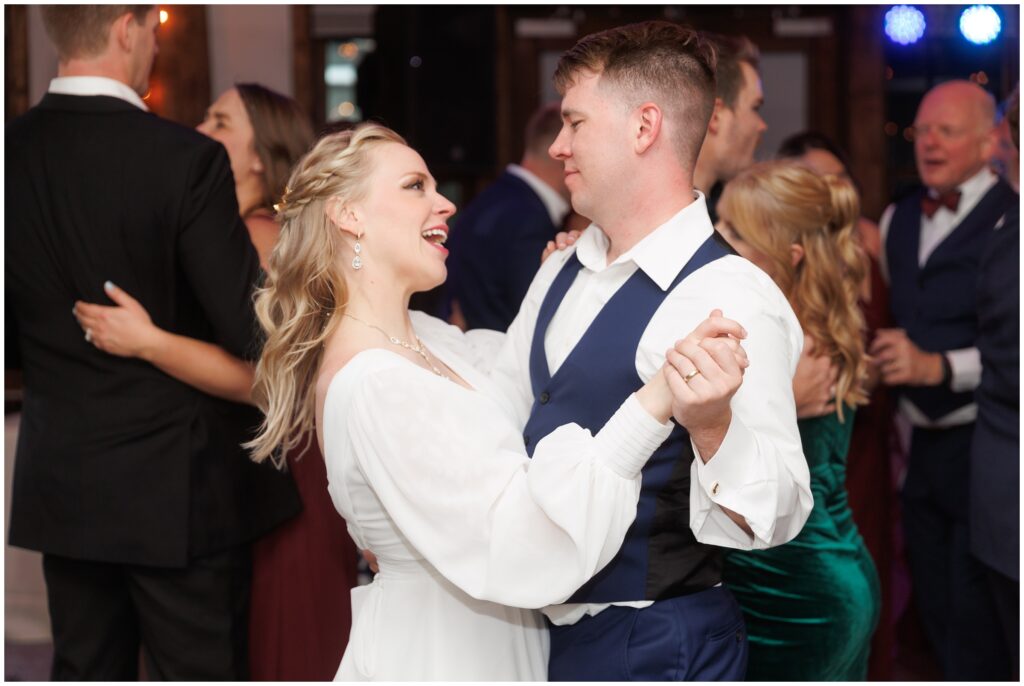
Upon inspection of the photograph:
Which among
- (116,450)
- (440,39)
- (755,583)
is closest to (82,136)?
(116,450)

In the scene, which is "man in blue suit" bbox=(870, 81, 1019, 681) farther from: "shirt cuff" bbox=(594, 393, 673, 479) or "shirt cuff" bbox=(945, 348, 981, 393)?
"shirt cuff" bbox=(594, 393, 673, 479)

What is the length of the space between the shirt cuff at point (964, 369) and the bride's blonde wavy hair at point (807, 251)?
3.12 feet

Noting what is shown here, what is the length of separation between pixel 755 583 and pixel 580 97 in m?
1.13

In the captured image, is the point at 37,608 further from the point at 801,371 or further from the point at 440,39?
the point at 440,39

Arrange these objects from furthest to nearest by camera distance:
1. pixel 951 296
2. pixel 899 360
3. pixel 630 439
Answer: pixel 951 296
pixel 899 360
pixel 630 439

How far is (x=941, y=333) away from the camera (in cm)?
355

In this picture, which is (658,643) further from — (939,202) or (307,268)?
(939,202)

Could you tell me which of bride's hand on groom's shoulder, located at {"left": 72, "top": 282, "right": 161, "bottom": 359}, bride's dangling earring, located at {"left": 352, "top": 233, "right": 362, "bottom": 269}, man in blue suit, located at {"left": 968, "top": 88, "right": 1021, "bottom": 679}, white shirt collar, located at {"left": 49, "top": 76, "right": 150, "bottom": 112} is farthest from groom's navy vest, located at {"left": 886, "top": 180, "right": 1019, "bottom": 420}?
white shirt collar, located at {"left": 49, "top": 76, "right": 150, "bottom": 112}

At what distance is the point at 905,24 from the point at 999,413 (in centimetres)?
437

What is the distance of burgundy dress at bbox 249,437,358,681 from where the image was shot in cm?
286

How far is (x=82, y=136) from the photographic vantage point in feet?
7.97

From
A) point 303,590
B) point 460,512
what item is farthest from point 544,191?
point 460,512

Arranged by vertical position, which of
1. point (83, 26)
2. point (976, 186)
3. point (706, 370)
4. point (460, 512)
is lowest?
point (460, 512)

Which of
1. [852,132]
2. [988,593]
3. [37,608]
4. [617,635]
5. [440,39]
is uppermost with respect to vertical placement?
[440,39]
